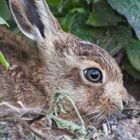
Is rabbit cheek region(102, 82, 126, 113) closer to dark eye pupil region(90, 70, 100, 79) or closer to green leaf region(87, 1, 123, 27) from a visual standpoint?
dark eye pupil region(90, 70, 100, 79)

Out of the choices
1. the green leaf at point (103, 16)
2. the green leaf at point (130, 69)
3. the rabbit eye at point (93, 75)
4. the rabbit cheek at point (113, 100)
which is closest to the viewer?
the rabbit cheek at point (113, 100)

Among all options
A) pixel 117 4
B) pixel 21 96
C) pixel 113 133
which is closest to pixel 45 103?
pixel 21 96

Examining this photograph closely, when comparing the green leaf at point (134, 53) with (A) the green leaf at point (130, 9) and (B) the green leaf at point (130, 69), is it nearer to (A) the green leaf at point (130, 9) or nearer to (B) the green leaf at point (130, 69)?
(B) the green leaf at point (130, 69)

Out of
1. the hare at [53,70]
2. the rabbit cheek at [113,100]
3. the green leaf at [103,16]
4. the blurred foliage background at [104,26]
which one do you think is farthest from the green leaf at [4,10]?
the rabbit cheek at [113,100]

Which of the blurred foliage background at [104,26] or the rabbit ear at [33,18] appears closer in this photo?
the rabbit ear at [33,18]

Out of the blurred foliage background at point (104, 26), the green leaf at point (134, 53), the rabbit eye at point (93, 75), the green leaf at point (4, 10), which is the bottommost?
the rabbit eye at point (93, 75)

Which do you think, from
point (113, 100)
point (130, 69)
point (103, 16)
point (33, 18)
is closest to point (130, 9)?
point (103, 16)

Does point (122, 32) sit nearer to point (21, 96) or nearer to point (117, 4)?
point (117, 4)

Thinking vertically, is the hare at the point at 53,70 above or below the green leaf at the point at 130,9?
below
